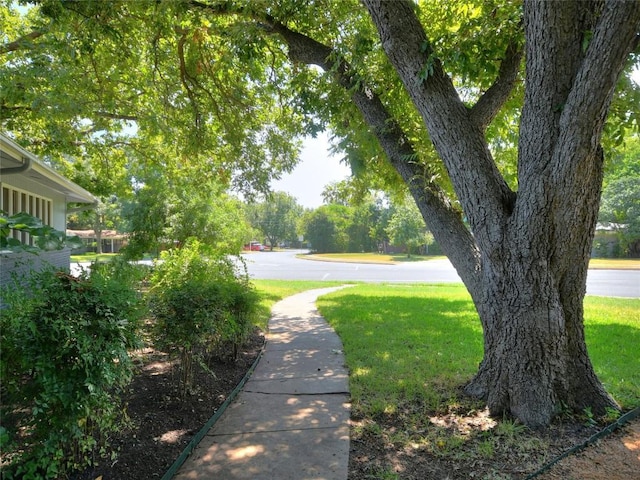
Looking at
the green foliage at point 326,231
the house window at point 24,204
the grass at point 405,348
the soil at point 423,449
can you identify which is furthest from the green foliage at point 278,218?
the soil at point 423,449

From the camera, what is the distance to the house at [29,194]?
4.76 metres

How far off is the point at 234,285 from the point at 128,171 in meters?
12.0

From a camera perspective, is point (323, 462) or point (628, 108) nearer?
point (323, 462)

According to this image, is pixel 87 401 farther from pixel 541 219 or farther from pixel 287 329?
pixel 287 329

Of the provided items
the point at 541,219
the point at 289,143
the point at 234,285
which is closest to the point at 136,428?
the point at 234,285

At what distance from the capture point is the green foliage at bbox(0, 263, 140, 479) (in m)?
2.11

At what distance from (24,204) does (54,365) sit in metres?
8.38

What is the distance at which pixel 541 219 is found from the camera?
3318 millimetres

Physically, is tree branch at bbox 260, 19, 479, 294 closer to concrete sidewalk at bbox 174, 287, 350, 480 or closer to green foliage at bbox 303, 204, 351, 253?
concrete sidewalk at bbox 174, 287, 350, 480

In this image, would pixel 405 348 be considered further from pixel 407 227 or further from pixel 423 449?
pixel 407 227

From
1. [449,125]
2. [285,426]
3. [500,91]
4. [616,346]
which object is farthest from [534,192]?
[616,346]

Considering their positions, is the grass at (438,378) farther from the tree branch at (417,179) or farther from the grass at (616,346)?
the tree branch at (417,179)

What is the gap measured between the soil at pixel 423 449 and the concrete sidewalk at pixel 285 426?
17 centimetres

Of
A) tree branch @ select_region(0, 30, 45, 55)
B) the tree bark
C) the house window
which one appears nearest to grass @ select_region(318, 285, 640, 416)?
the tree bark
